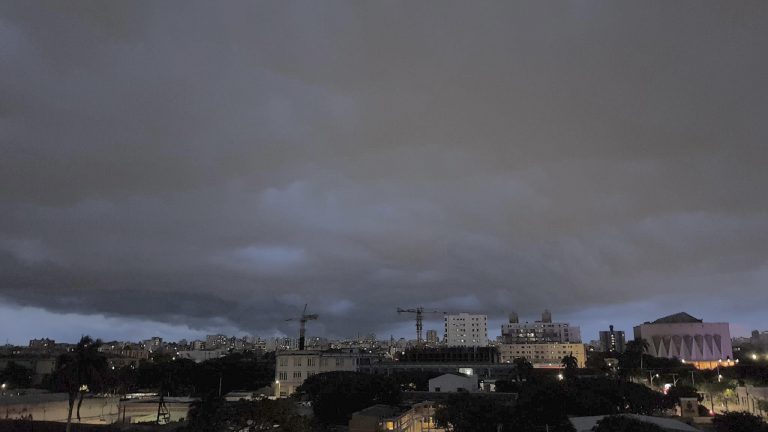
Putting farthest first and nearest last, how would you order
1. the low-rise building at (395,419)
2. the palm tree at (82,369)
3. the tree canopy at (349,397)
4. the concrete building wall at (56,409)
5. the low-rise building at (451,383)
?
1. the low-rise building at (451,383)
2. the tree canopy at (349,397)
3. the low-rise building at (395,419)
4. the concrete building wall at (56,409)
5. the palm tree at (82,369)

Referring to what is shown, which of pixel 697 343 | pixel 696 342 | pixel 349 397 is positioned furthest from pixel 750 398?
pixel 697 343

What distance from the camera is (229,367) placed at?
130 metres

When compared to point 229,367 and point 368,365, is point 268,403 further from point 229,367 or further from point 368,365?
point 368,365

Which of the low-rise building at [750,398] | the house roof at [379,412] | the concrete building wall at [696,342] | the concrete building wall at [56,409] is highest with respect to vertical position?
the concrete building wall at [696,342]

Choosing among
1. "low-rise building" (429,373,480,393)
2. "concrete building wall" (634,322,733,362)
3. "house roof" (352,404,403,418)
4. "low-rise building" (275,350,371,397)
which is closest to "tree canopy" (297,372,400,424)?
"house roof" (352,404,403,418)

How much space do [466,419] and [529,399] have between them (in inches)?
275

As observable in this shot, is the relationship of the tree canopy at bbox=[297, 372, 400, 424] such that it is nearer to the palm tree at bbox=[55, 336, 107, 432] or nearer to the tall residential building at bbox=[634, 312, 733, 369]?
the palm tree at bbox=[55, 336, 107, 432]

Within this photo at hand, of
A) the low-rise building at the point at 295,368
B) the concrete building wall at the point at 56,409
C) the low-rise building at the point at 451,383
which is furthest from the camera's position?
the low-rise building at the point at 295,368

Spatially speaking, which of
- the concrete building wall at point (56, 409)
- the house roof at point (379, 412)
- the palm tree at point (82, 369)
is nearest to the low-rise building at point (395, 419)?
the house roof at point (379, 412)

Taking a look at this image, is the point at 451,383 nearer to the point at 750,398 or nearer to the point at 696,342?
the point at 750,398

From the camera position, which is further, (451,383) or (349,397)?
(451,383)

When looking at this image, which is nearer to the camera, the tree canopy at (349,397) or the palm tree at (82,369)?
the palm tree at (82,369)

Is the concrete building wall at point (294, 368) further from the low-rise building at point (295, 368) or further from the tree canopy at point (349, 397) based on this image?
the tree canopy at point (349, 397)

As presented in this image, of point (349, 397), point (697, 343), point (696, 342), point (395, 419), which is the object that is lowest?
point (395, 419)
